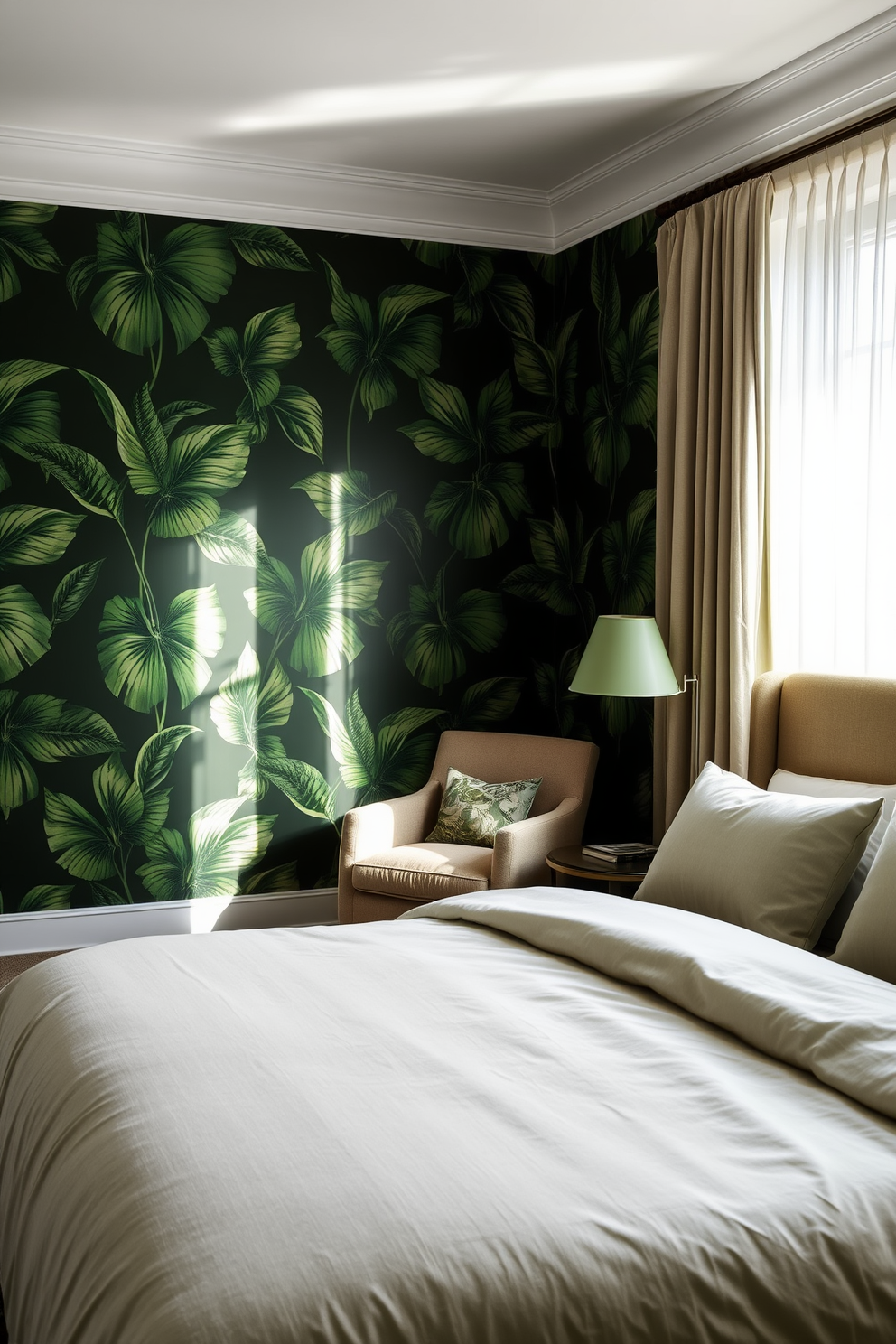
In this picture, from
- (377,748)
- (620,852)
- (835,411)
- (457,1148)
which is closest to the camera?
(457,1148)

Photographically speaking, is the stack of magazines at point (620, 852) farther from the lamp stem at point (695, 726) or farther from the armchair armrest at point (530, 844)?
the lamp stem at point (695, 726)

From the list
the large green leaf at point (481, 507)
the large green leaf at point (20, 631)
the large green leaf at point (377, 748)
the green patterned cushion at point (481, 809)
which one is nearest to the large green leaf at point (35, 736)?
the large green leaf at point (20, 631)

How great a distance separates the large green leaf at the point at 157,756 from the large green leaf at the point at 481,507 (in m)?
1.35

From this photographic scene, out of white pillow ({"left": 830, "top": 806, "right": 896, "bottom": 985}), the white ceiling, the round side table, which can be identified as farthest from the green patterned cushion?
the white ceiling

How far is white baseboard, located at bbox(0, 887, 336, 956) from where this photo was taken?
4.44m

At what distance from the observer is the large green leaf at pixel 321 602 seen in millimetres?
4723

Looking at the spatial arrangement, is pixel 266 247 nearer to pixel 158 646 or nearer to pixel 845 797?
pixel 158 646

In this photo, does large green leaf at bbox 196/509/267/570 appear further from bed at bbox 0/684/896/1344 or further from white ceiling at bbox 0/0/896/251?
bed at bbox 0/684/896/1344

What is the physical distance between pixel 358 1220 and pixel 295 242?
158 inches

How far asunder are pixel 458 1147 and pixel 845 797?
1.78 meters

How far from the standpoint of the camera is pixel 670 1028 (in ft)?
6.92

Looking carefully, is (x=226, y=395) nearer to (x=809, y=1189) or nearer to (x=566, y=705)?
(x=566, y=705)

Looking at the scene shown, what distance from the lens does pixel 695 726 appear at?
3.93 metres

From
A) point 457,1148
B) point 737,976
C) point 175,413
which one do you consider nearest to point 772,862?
point 737,976
